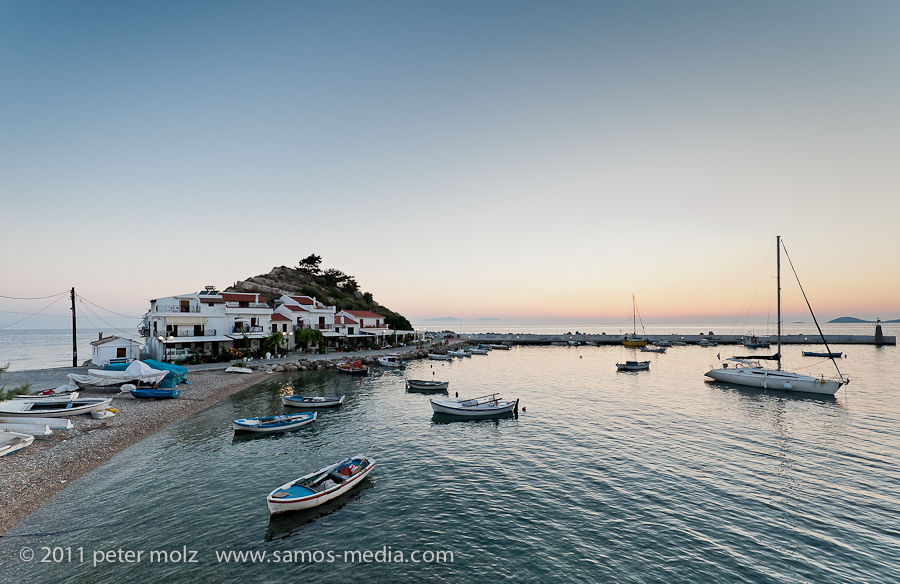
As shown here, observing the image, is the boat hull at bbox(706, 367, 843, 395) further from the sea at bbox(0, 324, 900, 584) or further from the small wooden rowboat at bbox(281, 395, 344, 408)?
the small wooden rowboat at bbox(281, 395, 344, 408)

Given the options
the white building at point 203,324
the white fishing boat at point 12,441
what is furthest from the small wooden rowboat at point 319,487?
the white building at point 203,324

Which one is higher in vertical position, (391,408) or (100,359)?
(100,359)

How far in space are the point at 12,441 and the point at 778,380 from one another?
6872 cm

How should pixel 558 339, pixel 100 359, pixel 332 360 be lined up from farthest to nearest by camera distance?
1. pixel 558 339
2. pixel 332 360
3. pixel 100 359

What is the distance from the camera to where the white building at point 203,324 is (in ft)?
176

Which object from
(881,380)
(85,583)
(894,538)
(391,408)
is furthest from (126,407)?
(881,380)

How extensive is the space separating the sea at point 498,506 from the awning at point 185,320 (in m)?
29.1

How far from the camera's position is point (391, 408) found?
35719mm

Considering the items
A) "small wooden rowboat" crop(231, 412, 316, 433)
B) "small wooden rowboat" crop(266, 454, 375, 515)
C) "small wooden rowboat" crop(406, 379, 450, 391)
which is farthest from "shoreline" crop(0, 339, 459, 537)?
"small wooden rowboat" crop(406, 379, 450, 391)

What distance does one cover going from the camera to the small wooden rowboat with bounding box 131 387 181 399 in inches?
1367

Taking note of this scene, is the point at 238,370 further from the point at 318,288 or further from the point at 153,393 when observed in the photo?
the point at 318,288

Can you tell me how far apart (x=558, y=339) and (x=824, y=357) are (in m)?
67.1

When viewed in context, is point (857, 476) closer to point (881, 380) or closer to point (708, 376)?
point (708, 376)

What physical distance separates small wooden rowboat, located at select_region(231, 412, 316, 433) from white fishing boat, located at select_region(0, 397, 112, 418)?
1138 cm
